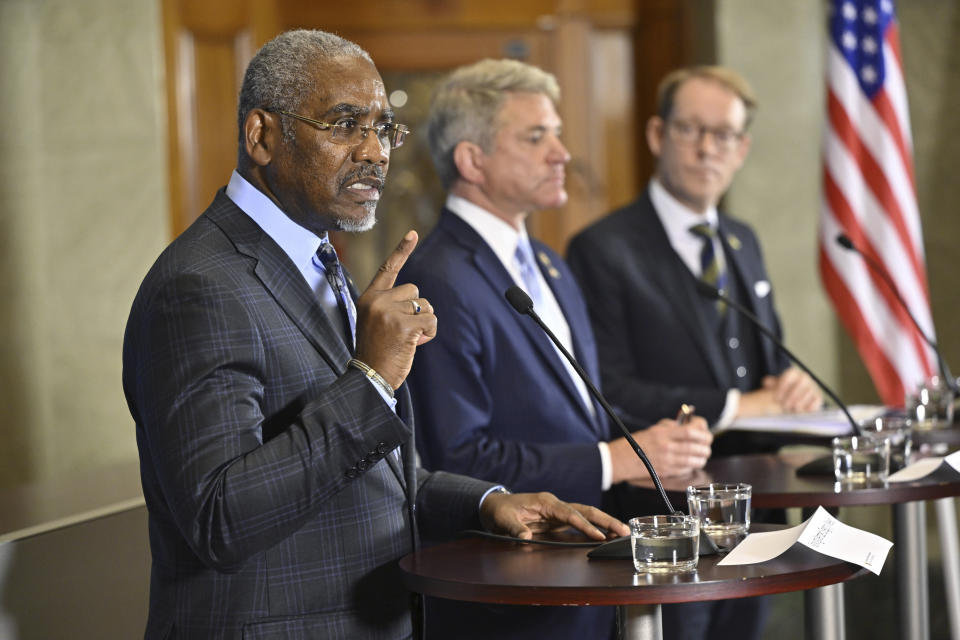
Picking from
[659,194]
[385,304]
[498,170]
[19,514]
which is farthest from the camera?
[659,194]

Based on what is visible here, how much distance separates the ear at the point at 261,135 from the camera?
178 centimetres

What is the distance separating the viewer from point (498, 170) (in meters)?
2.81

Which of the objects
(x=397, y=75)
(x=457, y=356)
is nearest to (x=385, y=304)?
(x=457, y=356)

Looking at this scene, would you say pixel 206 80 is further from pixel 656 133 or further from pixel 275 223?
pixel 275 223

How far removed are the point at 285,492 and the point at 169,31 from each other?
423 centimetres

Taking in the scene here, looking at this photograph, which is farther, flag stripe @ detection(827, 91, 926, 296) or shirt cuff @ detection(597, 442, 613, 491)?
flag stripe @ detection(827, 91, 926, 296)

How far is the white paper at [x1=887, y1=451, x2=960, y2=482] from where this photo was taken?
2352 mm

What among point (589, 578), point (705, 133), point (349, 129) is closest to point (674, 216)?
point (705, 133)

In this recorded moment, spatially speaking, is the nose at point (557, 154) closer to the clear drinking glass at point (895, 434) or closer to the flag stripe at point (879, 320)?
the clear drinking glass at point (895, 434)

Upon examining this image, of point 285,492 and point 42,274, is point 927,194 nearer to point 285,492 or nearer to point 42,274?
point 42,274

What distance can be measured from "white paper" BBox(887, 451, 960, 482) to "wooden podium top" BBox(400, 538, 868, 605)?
30.1 inches

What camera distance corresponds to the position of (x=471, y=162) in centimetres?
283

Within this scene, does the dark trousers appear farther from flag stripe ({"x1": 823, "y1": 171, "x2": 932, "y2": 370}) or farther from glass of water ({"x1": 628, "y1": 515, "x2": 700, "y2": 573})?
flag stripe ({"x1": 823, "y1": 171, "x2": 932, "y2": 370})

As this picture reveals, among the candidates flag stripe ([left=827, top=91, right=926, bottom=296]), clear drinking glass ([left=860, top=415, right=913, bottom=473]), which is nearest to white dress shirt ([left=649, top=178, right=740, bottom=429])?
clear drinking glass ([left=860, top=415, right=913, bottom=473])
